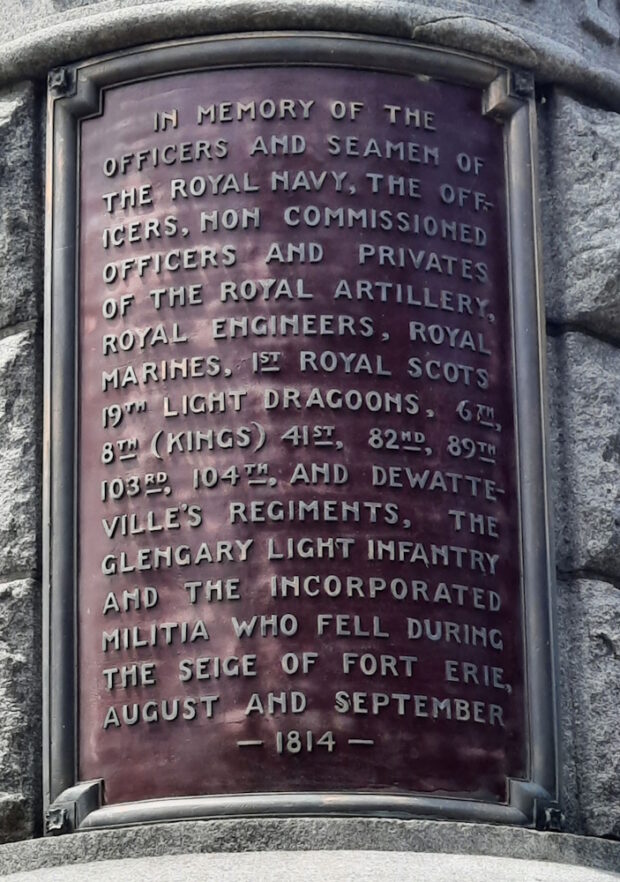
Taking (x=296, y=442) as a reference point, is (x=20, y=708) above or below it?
below

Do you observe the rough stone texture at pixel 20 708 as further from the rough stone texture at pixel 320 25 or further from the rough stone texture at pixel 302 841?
the rough stone texture at pixel 320 25

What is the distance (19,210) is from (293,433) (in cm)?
137

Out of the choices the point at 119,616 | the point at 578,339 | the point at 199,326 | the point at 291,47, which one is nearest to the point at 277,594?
the point at 119,616

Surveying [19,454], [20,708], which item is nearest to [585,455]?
[19,454]

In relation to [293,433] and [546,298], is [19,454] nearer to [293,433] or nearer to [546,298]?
[293,433]

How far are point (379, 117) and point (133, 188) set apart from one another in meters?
0.89

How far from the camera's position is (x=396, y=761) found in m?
6.76

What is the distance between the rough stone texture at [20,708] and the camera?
22.7ft

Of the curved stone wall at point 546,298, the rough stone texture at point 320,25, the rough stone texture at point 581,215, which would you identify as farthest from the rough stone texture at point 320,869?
the rough stone texture at point 320,25

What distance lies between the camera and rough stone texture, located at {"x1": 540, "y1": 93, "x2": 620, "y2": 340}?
298 inches

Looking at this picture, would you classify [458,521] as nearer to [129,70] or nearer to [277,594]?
[277,594]

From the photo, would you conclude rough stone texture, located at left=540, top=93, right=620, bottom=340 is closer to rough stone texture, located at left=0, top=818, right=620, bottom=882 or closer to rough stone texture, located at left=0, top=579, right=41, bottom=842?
rough stone texture, located at left=0, top=818, right=620, bottom=882

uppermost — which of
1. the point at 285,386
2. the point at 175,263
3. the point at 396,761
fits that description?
the point at 175,263

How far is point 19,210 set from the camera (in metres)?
7.63
